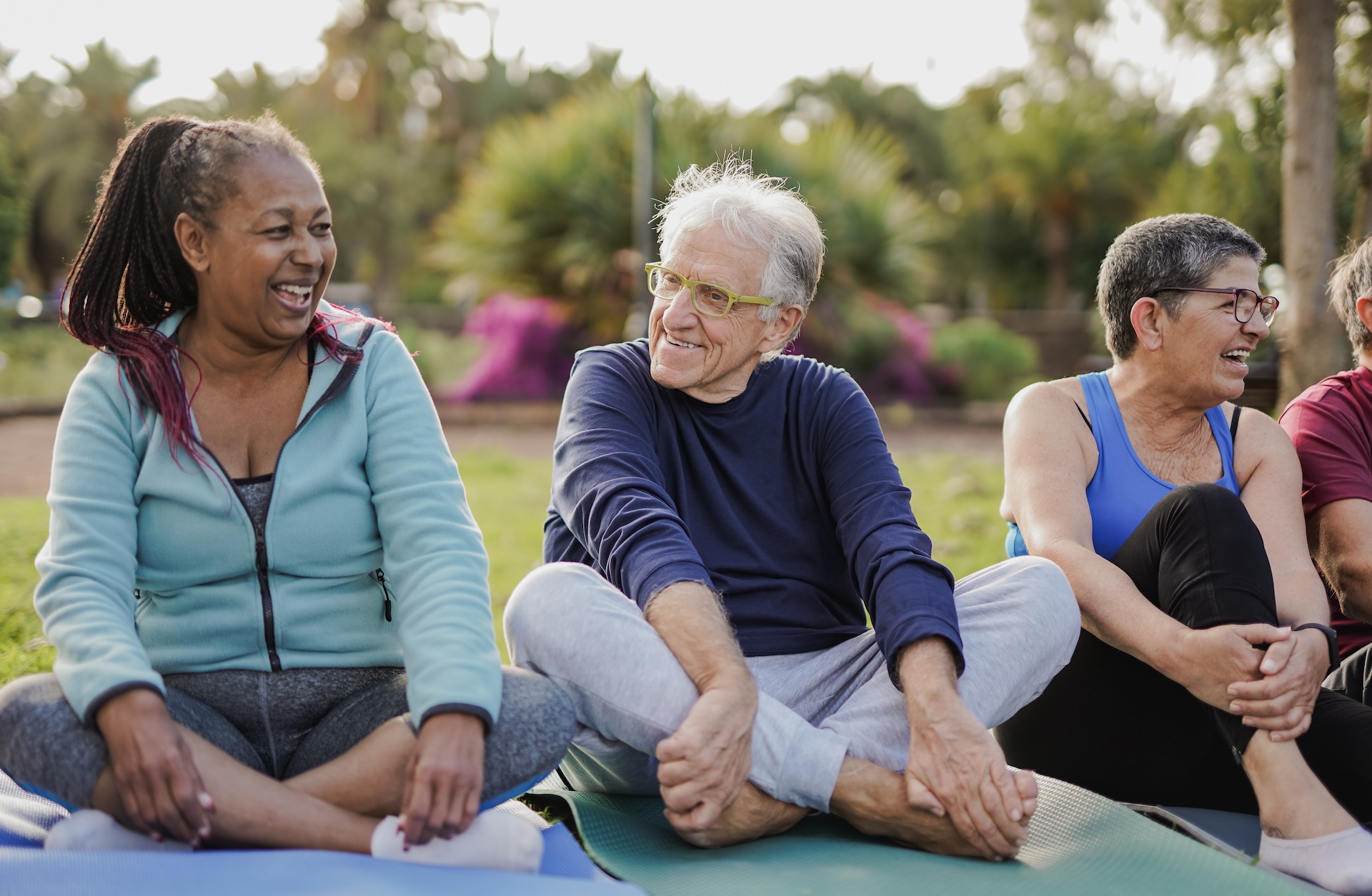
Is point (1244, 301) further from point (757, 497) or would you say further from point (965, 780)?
point (965, 780)

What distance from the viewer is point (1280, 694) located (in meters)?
2.60

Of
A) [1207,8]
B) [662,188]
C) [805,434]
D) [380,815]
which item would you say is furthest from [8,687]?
[662,188]

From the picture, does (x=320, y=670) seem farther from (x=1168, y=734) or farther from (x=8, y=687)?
(x=1168, y=734)

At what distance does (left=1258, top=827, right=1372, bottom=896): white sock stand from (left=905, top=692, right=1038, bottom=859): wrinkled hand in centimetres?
59

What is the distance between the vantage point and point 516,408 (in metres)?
13.8

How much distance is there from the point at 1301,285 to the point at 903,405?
31.7ft

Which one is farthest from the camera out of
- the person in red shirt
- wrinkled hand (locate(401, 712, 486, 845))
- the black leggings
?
the person in red shirt

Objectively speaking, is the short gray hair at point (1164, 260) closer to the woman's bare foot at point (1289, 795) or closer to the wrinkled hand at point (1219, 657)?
the wrinkled hand at point (1219, 657)

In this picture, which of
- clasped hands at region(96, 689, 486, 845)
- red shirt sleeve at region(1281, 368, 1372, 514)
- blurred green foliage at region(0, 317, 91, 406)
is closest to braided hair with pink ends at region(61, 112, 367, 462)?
clasped hands at region(96, 689, 486, 845)

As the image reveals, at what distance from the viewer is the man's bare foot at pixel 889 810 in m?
2.46

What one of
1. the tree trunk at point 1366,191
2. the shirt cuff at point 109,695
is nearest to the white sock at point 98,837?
the shirt cuff at point 109,695

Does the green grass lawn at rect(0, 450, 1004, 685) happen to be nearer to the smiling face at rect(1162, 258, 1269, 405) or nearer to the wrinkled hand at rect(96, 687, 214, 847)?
the wrinkled hand at rect(96, 687, 214, 847)

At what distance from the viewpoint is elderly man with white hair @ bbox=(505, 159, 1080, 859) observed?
244 cm

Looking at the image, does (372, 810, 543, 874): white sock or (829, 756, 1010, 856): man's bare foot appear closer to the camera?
(372, 810, 543, 874): white sock
